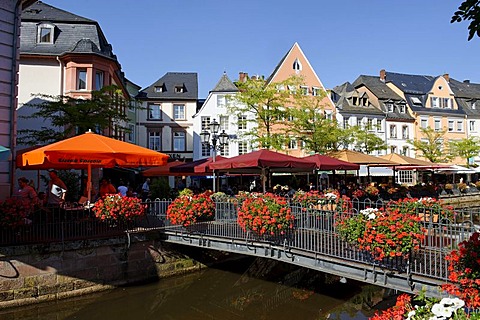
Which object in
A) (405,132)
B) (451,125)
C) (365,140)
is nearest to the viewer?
(365,140)

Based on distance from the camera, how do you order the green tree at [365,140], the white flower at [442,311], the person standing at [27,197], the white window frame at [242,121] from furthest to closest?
the green tree at [365,140], the white window frame at [242,121], the person standing at [27,197], the white flower at [442,311]

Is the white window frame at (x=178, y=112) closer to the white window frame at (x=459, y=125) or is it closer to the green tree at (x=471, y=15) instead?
the white window frame at (x=459, y=125)

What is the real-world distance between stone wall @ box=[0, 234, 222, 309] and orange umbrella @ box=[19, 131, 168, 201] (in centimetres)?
235

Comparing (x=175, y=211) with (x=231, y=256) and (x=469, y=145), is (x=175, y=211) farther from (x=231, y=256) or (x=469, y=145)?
(x=469, y=145)

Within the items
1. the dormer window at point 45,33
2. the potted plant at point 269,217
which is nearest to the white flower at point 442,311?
the potted plant at point 269,217

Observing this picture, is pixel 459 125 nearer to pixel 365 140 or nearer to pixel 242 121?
pixel 365 140

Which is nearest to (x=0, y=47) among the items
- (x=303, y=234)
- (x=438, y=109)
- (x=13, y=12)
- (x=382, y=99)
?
(x=13, y=12)

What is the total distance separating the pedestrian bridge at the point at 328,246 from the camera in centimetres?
736

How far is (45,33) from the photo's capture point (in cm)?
2562

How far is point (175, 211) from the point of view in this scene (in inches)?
496

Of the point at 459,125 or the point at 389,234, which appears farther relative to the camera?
the point at 459,125

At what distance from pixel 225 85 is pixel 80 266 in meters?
31.8

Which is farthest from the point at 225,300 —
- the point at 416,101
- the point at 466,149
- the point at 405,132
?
the point at 416,101

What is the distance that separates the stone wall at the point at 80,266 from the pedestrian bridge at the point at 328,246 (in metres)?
0.94
